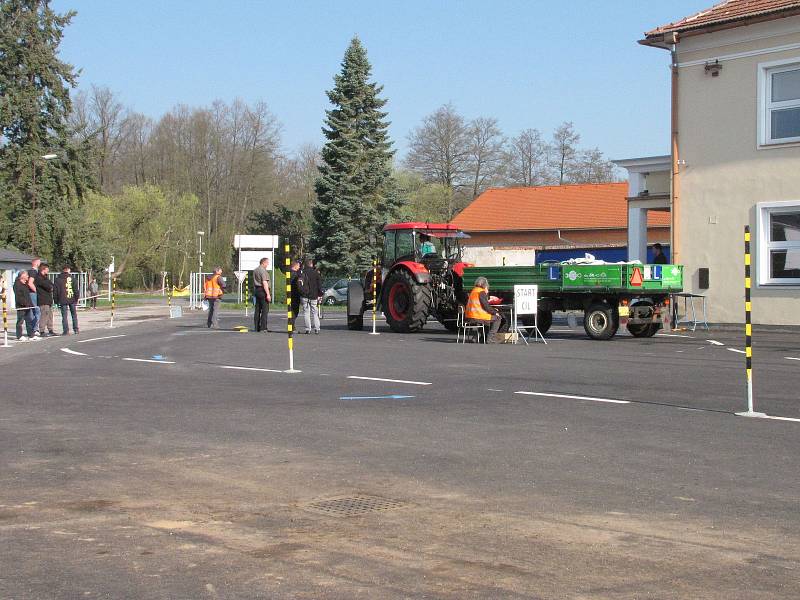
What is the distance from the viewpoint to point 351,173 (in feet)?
188

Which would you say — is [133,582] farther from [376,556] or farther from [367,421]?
[367,421]

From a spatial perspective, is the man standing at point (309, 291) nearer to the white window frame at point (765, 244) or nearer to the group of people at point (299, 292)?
the group of people at point (299, 292)

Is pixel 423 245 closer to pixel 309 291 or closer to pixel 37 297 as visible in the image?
pixel 309 291

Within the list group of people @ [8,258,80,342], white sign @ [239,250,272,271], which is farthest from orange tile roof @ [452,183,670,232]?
group of people @ [8,258,80,342]

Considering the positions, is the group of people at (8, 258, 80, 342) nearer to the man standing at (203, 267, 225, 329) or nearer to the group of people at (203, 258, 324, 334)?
the man standing at (203, 267, 225, 329)

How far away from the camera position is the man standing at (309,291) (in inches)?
1019

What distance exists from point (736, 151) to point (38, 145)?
40281 mm

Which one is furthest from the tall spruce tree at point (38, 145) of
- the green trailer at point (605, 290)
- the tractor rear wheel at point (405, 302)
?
the green trailer at point (605, 290)

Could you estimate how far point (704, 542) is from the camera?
5.57m

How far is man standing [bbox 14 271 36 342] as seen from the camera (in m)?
26.4

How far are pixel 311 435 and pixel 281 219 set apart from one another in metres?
61.2

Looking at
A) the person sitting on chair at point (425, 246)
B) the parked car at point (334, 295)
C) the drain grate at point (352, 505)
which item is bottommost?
the drain grate at point (352, 505)

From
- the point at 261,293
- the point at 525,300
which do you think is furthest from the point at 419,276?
the point at 261,293

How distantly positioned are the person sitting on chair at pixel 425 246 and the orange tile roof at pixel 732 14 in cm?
791
